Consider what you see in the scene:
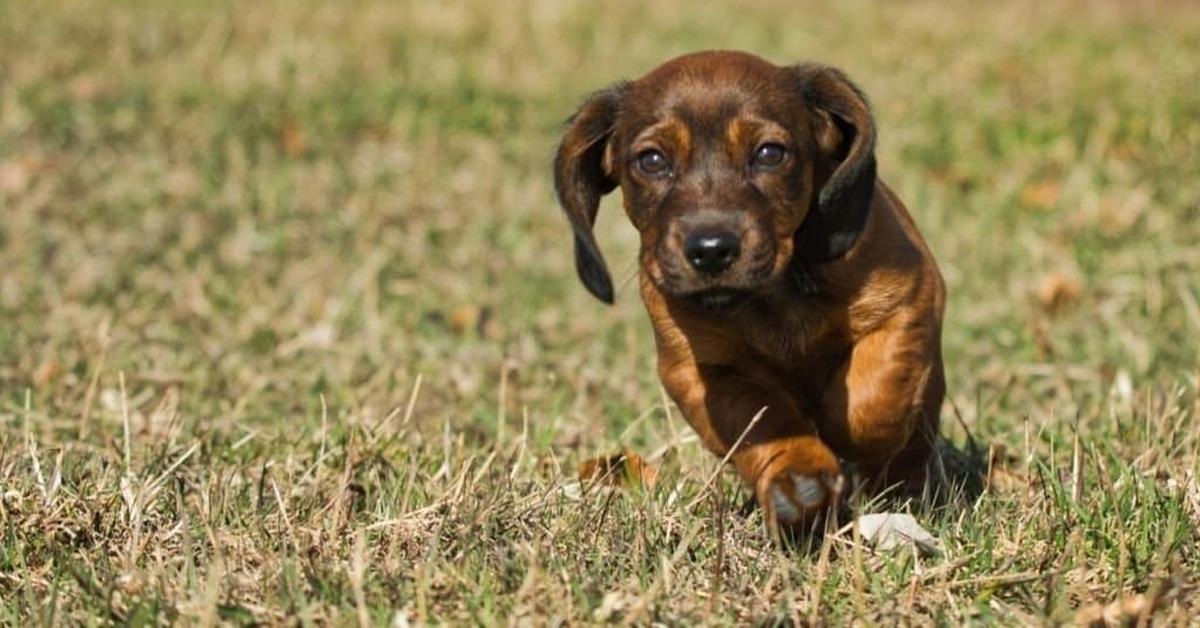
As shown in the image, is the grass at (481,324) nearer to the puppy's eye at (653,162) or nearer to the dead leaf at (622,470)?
the dead leaf at (622,470)

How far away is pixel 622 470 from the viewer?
13.3 ft

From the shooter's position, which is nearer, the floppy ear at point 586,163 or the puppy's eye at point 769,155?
the puppy's eye at point 769,155

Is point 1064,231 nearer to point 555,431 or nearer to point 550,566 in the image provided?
point 555,431

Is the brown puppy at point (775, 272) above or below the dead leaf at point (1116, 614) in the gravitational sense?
above

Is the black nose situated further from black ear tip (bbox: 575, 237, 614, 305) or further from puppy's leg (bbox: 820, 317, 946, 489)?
puppy's leg (bbox: 820, 317, 946, 489)

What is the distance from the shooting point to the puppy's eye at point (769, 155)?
376cm

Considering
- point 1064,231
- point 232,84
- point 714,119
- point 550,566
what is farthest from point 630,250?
point 550,566

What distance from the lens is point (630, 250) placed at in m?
7.57

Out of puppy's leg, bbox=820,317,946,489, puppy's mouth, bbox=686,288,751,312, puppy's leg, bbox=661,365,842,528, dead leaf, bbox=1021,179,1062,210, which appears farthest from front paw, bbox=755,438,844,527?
dead leaf, bbox=1021,179,1062,210

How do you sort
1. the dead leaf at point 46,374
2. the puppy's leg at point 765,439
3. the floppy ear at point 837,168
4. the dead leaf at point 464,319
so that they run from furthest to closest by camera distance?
the dead leaf at point 464,319 → the dead leaf at point 46,374 → the floppy ear at point 837,168 → the puppy's leg at point 765,439

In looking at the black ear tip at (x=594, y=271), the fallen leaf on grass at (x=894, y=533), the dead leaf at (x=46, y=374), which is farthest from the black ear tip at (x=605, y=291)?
the dead leaf at (x=46, y=374)

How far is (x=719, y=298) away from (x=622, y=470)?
2.10 feet

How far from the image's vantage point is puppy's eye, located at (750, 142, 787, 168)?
3764mm

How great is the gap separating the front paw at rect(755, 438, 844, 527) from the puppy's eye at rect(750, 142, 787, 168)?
2.00ft
